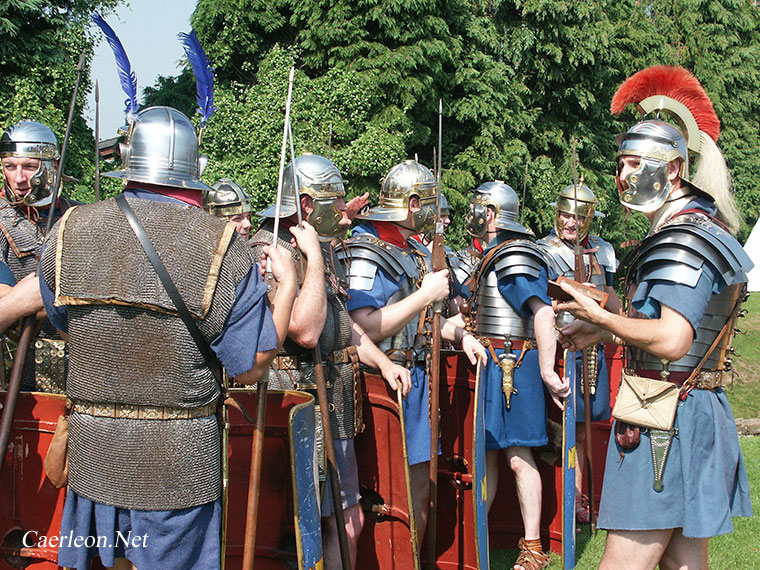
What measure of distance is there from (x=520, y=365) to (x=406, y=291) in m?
1.01

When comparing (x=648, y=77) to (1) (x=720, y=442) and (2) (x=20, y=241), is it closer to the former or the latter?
(1) (x=720, y=442)

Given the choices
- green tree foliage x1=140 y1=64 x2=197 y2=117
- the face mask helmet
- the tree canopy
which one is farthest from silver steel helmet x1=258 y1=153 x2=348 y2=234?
green tree foliage x1=140 y1=64 x2=197 y2=117

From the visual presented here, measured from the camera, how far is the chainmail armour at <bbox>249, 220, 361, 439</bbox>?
3.93 meters

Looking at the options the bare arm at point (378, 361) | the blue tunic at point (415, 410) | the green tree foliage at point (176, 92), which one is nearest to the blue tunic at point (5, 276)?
the bare arm at point (378, 361)

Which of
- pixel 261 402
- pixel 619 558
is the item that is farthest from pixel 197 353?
pixel 619 558

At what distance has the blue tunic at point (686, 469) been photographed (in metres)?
3.29

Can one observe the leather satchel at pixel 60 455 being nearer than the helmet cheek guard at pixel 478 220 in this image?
Yes

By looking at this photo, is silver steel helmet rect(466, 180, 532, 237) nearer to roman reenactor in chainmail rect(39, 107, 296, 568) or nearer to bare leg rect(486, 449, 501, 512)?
bare leg rect(486, 449, 501, 512)

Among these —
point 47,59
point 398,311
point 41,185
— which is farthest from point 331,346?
point 47,59

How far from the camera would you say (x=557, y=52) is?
1988cm

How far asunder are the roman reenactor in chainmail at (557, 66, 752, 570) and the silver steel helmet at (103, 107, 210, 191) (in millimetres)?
1637

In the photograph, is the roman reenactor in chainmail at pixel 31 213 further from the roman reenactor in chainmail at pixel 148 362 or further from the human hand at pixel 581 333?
the human hand at pixel 581 333

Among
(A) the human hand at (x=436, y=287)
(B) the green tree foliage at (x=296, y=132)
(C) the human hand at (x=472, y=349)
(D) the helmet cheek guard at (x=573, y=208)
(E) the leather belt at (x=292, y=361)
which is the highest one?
(B) the green tree foliage at (x=296, y=132)

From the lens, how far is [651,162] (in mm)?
3592
